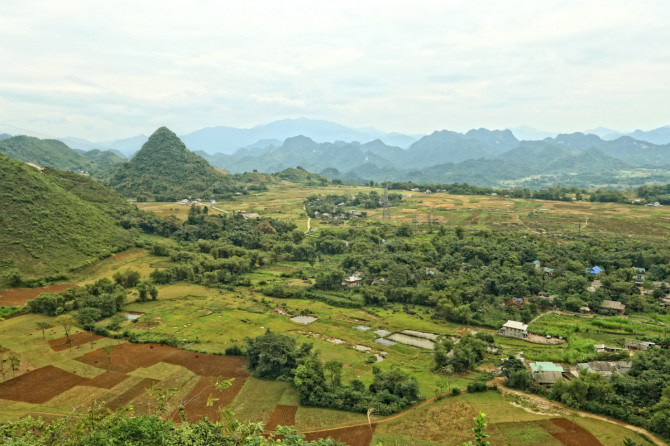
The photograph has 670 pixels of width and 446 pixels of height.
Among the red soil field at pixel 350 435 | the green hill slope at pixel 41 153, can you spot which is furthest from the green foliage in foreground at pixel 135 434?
the green hill slope at pixel 41 153

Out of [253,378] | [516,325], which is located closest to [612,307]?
[516,325]

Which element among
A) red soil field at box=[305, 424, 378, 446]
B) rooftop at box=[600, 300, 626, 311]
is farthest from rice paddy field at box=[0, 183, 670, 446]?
rooftop at box=[600, 300, 626, 311]

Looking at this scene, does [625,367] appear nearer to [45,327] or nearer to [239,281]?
[239,281]

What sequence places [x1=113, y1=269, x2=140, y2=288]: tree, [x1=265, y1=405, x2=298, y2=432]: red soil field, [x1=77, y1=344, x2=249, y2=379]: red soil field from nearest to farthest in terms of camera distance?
[x1=265, y1=405, x2=298, y2=432]: red soil field → [x1=77, y1=344, x2=249, y2=379]: red soil field → [x1=113, y1=269, x2=140, y2=288]: tree

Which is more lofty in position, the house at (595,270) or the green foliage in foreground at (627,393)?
the house at (595,270)

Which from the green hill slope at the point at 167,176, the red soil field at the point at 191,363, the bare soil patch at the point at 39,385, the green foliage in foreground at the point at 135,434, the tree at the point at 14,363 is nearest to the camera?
the green foliage in foreground at the point at 135,434

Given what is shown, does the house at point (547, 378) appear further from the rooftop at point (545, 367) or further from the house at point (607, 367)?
the house at point (607, 367)

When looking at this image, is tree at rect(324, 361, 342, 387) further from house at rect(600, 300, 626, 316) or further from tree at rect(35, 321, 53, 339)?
house at rect(600, 300, 626, 316)
